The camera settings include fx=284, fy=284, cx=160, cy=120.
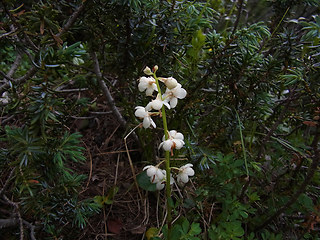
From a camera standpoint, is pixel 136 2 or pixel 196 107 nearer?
pixel 136 2

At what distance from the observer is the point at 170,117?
5.01 feet

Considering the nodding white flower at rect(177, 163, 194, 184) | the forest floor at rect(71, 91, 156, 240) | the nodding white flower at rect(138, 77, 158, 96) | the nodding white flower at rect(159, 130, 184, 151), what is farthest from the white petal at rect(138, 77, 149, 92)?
the forest floor at rect(71, 91, 156, 240)

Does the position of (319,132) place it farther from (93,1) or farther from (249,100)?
(93,1)

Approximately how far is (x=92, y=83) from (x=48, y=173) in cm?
74

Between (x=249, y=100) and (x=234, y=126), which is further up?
(x=249, y=100)

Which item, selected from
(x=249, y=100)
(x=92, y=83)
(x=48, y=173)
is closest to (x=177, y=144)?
(x=48, y=173)

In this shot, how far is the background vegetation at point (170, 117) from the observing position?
3.54 feet

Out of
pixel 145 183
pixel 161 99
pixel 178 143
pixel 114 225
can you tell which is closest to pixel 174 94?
pixel 161 99

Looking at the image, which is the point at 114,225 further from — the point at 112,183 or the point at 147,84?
the point at 147,84

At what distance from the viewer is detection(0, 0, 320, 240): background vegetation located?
1080mm

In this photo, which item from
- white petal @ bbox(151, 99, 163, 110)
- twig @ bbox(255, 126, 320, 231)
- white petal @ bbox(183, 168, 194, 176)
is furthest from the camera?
twig @ bbox(255, 126, 320, 231)

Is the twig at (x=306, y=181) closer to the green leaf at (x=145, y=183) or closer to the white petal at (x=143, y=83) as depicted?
the green leaf at (x=145, y=183)

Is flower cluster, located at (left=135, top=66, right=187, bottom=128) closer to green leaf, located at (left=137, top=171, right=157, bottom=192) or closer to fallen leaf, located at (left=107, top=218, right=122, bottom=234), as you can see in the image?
green leaf, located at (left=137, top=171, right=157, bottom=192)

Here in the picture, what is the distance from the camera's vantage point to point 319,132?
131 centimetres
